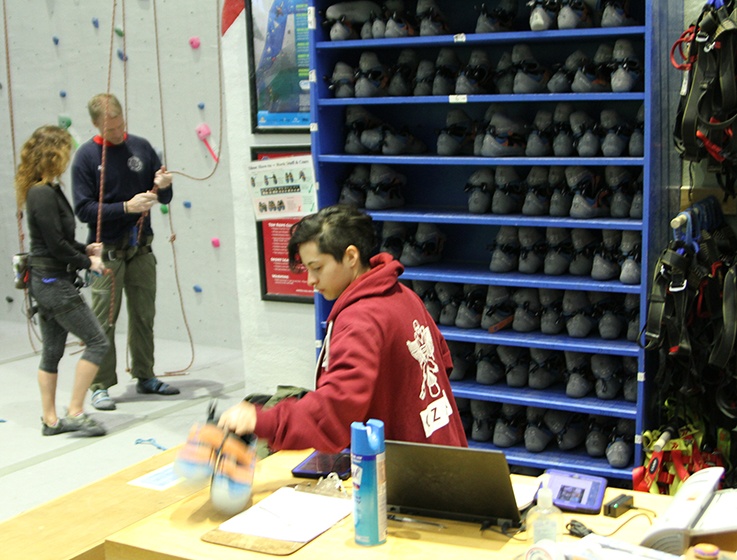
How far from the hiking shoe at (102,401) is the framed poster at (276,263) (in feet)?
4.07

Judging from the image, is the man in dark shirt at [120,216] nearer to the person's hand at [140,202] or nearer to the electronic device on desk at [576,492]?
the person's hand at [140,202]

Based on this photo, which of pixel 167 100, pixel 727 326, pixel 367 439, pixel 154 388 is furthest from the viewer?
pixel 167 100

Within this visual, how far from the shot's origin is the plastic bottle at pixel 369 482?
2004 millimetres

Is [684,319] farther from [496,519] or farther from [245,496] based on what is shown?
[245,496]

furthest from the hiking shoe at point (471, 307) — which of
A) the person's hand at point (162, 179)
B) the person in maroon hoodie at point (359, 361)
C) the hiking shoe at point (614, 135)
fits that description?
the person's hand at point (162, 179)

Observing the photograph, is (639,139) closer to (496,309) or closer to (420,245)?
(496,309)

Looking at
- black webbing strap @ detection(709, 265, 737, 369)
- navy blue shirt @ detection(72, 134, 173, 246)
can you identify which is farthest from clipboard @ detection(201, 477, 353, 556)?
navy blue shirt @ detection(72, 134, 173, 246)

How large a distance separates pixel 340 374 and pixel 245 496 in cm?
37

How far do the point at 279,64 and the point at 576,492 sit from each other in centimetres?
321

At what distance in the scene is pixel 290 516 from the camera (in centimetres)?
223

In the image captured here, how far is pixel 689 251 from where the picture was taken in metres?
3.44

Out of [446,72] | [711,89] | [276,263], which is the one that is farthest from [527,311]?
[276,263]

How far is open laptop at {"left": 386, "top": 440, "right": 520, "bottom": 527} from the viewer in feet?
6.87

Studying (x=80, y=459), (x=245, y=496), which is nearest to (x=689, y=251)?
(x=245, y=496)
